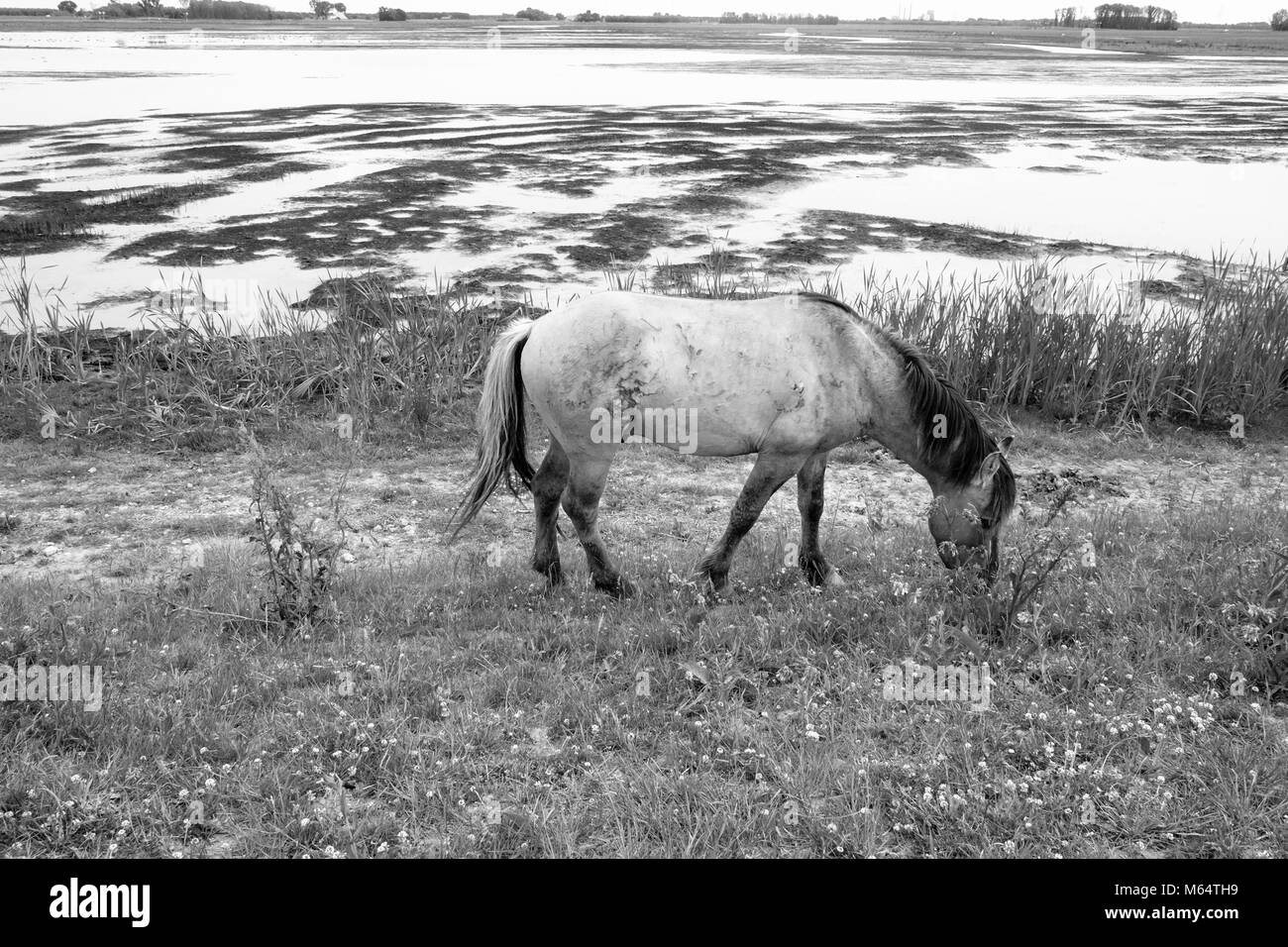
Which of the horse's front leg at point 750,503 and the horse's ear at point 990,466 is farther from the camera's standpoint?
the horse's front leg at point 750,503

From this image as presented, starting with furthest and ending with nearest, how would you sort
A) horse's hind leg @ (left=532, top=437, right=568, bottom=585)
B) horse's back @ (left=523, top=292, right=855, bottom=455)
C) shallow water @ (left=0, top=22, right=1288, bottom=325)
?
shallow water @ (left=0, top=22, right=1288, bottom=325)
horse's hind leg @ (left=532, top=437, right=568, bottom=585)
horse's back @ (left=523, top=292, right=855, bottom=455)

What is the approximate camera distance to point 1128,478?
8.31 metres

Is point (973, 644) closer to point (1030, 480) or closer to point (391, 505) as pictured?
point (1030, 480)

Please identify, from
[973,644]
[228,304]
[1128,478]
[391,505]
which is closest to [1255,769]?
[973,644]

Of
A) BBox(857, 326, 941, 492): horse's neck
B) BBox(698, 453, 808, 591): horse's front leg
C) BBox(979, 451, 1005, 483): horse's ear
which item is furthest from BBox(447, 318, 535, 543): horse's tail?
BBox(979, 451, 1005, 483): horse's ear

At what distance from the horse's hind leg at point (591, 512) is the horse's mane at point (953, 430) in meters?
1.88

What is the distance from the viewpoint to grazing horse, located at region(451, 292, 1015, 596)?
537 cm

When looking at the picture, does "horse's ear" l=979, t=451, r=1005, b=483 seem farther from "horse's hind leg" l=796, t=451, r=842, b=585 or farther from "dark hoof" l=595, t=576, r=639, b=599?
"dark hoof" l=595, t=576, r=639, b=599

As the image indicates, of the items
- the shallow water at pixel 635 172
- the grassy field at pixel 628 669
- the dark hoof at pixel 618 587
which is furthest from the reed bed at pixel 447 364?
the dark hoof at pixel 618 587

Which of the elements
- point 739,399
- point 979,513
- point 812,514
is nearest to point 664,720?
point 739,399

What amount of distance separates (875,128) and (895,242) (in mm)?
13999

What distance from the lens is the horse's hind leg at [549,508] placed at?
5.89 meters

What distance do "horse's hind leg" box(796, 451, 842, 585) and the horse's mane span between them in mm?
658

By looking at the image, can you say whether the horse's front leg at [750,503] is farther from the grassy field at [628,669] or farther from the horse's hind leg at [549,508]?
the horse's hind leg at [549,508]
